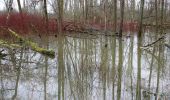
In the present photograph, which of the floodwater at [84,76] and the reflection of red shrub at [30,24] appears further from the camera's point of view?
the reflection of red shrub at [30,24]

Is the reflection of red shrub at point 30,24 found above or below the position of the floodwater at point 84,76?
above

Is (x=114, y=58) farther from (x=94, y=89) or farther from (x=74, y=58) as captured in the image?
(x=94, y=89)

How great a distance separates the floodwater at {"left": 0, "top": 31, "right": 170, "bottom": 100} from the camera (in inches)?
233

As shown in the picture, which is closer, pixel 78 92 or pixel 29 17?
pixel 78 92

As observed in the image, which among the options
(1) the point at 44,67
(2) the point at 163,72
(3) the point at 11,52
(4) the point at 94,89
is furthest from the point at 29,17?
(4) the point at 94,89

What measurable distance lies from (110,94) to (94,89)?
0.42m

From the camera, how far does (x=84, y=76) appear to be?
24.1ft

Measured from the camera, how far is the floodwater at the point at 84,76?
5.91 m

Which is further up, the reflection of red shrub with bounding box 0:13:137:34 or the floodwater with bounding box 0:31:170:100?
the reflection of red shrub with bounding box 0:13:137:34

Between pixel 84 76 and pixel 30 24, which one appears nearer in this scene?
pixel 84 76

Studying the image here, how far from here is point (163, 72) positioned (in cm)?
804

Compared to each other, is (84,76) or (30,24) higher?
(30,24)

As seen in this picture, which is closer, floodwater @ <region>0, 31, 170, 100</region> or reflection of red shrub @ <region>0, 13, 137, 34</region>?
floodwater @ <region>0, 31, 170, 100</region>

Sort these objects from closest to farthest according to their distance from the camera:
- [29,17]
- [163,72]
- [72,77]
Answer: [72,77] → [163,72] → [29,17]
